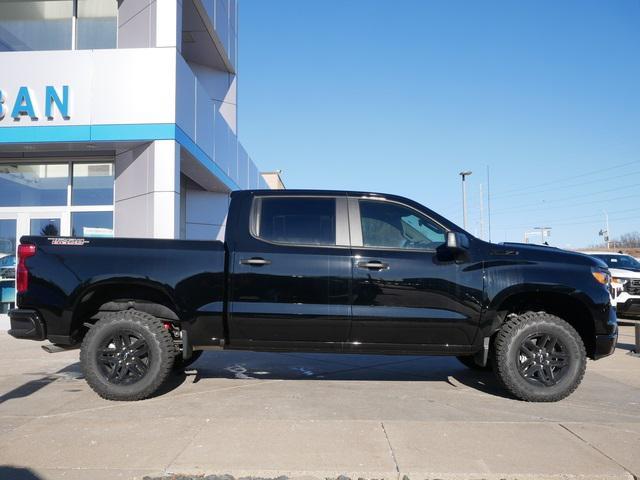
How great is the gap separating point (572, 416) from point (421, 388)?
155 cm

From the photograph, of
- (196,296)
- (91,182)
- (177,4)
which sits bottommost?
(196,296)

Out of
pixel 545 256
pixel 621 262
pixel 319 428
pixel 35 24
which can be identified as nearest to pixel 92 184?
pixel 35 24

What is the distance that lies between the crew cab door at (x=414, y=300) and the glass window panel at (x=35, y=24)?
11078 millimetres

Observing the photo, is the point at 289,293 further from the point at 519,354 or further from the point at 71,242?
the point at 519,354

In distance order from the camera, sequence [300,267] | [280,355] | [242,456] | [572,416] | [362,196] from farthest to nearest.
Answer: [280,355] < [362,196] < [300,267] < [572,416] < [242,456]

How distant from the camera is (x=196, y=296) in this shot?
199 inches

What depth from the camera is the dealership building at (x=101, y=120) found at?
10.1 meters

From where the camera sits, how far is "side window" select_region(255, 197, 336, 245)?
521 cm

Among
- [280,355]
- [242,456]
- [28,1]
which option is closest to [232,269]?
[242,456]

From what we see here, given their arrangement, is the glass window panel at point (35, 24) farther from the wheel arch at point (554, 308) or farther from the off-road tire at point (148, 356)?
the wheel arch at point (554, 308)

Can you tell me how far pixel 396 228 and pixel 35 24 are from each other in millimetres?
11944

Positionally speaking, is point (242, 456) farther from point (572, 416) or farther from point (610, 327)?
point (610, 327)

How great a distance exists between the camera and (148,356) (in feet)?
16.7

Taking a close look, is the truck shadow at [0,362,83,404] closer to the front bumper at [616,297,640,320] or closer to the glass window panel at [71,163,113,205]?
the glass window panel at [71,163,113,205]
